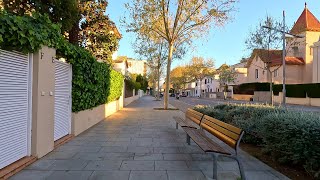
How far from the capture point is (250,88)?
203 feet

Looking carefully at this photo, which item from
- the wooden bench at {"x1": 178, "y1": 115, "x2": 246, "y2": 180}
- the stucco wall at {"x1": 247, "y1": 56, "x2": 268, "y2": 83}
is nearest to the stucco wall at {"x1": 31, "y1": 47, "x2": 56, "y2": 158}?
the wooden bench at {"x1": 178, "y1": 115, "x2": 246, "y2": 180}

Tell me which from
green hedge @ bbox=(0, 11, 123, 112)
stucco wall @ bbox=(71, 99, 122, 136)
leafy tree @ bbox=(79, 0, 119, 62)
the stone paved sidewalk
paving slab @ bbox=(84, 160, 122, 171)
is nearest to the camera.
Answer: green hedge @ bbox=(0, 11, 123, 112)

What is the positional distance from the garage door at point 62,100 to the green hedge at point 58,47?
0.33m

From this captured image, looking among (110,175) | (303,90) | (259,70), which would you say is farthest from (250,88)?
(110,175)

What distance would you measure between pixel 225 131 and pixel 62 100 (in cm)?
514

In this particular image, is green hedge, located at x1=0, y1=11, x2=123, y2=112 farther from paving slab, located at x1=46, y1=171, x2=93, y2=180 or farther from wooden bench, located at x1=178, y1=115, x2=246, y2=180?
wooden bench, located at x1=178, y1=115, x2=246, y2=180

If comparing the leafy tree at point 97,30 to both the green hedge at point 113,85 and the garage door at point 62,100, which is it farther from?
the garage door at point 62,100

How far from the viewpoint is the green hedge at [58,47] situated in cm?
591

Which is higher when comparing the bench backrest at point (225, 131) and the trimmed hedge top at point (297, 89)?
the trimmed hedge top at point (297, 89)

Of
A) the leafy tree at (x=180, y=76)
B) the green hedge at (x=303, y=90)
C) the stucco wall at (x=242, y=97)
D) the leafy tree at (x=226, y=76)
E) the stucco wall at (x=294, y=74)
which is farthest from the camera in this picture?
the leafy tree at (x=180, y=76)

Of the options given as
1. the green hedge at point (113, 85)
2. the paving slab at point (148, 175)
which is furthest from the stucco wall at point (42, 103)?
the green hedge at point (113, 85)

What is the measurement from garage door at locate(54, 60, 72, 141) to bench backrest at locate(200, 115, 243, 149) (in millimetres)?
4055

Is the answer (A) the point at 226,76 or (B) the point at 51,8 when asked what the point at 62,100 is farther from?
(A) the point at 226,76

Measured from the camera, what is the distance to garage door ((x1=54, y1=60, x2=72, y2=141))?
9.05 m
